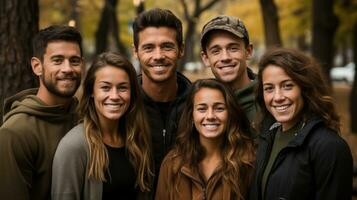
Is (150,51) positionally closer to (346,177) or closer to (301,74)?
(301,74)

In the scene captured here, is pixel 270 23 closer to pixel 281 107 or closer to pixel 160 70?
pixel 160 70

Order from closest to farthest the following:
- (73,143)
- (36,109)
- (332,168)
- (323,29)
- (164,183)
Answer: (332,168), (73,143), (36,109), (164,183), (323,29)

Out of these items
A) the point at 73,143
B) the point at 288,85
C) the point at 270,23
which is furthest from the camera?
the point at 270,23

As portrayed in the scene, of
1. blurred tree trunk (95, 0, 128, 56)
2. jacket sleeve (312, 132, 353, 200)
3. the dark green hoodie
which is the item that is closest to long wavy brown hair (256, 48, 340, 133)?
jacket sleeve (312, 132, 353, 200)

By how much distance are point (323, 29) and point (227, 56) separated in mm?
11610

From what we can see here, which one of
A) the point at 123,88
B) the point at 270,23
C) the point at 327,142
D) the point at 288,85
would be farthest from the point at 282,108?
the point at 270,23

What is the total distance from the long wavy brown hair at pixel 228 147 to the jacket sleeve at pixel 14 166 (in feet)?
3.80

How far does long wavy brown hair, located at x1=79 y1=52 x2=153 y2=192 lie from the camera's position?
4109 mm

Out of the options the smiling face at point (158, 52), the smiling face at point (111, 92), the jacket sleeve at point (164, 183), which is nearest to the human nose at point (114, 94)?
the smiling face at point (111, 92)

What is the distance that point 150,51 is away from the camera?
477cm

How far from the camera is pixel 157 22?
4.79 m

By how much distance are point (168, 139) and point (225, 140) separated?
579 millimetres

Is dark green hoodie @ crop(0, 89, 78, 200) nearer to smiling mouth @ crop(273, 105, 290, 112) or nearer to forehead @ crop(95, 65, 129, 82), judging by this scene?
forehead @ crop(95, 65, 129, 82)

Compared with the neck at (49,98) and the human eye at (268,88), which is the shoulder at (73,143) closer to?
the neck at (49,98)
